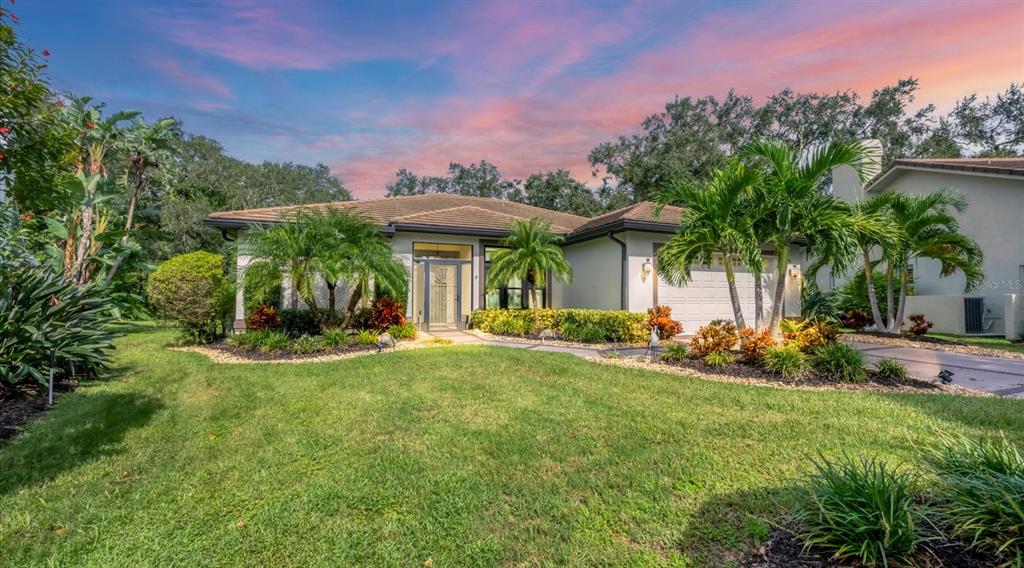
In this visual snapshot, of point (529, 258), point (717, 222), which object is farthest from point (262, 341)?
point (717, 222)

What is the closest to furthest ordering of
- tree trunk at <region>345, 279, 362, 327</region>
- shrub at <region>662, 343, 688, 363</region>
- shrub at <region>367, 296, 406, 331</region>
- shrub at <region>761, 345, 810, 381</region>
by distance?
shrub at <region>761, 345, 810, 381</region>
shrub at <region>662, 343, 688, 363</region>
tree trunk at <region>345, 279, 362, 327</region>
shrub at <region>367, 296, 406, 331</region>

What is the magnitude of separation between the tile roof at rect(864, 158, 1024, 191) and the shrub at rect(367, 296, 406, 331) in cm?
1725

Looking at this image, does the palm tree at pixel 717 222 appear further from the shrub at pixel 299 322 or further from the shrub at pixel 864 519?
the shrub at pixel 299 322

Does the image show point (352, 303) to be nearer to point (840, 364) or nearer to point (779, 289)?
point (779, 289)

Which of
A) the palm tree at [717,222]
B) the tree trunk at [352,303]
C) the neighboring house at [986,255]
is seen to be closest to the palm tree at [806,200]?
the palm tree at [717,222]

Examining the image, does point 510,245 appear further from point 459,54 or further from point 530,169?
point 530,169

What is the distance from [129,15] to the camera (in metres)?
8.29

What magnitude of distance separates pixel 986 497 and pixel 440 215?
1283 cm

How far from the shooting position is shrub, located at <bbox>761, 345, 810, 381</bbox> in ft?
21.0

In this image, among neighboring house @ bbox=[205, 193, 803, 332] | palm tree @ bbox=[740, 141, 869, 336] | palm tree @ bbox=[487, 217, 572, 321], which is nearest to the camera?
palm tree @ bbox=[740, 141, 869, 336]

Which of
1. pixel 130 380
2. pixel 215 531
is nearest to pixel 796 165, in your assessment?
pixel 215 531

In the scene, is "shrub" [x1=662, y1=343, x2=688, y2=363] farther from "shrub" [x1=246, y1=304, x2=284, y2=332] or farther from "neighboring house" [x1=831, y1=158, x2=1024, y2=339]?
"neighboring house" [x1=831, y1=158, x2=1024, y2=339]

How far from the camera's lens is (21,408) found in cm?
488

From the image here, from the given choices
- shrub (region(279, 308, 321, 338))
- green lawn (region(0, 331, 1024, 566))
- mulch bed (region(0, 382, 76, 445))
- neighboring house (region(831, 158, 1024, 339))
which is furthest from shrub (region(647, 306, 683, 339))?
mulch bed (region(0, 382, 76, 445))
